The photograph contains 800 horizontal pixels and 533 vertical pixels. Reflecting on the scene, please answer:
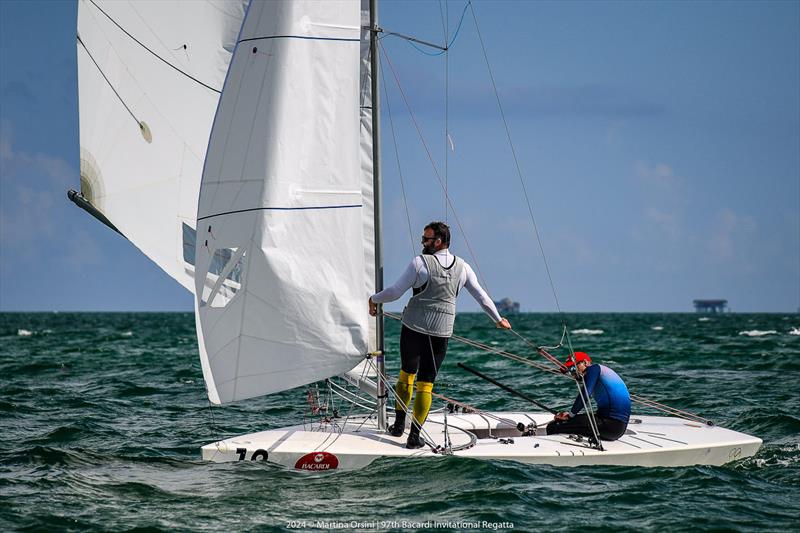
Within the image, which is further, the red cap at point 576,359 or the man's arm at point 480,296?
the red cap at point 576,359

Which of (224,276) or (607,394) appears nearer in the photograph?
(224,276)

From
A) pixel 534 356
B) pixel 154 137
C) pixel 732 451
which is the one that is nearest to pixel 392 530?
pixel 732 451

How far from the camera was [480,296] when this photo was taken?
329 inches

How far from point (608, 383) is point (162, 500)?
13.3ft

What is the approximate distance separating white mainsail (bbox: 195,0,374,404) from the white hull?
1.85 feet

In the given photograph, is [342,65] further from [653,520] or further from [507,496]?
[653,520]

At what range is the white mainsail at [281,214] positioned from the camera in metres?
7.92

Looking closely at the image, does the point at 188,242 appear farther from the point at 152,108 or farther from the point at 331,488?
the point at 331,488

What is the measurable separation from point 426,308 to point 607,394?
1.99m

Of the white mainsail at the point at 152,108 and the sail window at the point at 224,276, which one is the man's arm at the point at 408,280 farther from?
the white mainsail at the point at 152,108

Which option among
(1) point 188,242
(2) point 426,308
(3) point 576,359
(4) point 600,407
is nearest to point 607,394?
(4) point 600,407

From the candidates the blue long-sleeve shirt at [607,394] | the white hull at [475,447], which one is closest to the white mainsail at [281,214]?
the white hull at [475,447]

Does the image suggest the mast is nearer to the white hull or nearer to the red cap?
the white hull

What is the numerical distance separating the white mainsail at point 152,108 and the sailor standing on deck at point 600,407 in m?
3.90
